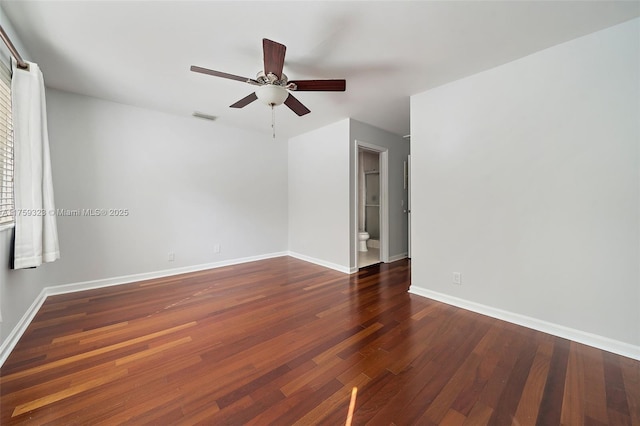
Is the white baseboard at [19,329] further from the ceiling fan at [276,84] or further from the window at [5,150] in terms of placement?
the ceiling fan at [276,84]

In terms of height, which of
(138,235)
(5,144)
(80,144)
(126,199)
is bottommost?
(138,235)

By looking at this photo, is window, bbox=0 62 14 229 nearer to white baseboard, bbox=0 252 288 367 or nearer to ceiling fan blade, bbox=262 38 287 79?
white baseboard, bbox=0 252 288 367

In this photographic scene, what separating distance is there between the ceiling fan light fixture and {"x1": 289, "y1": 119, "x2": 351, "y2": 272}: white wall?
5.86 ft

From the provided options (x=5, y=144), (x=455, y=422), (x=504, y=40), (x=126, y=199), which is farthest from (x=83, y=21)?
(x=455, y=422)

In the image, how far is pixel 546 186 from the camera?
211 centimetres

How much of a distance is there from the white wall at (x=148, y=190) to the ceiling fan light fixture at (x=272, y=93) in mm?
2284

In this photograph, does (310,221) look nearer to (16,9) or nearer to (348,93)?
(348,93)

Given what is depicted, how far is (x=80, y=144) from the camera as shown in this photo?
3.03 m

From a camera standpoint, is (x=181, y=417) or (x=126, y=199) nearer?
(x=181, y=417)

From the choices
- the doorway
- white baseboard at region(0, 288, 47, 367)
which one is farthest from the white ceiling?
the doorway

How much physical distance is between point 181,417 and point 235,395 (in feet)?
0.90

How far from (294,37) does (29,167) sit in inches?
90.9

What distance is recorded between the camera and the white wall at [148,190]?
2945mm

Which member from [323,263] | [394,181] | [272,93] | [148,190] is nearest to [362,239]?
[323,263]
